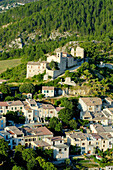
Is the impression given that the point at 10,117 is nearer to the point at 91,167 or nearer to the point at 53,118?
the point at 53,118

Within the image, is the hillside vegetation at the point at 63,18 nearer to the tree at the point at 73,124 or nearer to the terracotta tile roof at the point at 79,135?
the tree at the point at 73,124

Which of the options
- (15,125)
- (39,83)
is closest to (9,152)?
(15,125)

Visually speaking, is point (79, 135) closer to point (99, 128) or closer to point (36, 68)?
point (99, 128)

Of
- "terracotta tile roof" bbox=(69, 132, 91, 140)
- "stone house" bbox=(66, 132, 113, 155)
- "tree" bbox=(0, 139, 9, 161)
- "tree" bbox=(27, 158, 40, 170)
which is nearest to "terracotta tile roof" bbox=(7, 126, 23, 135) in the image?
"tree" bbox=(0, 139, 9, 161)

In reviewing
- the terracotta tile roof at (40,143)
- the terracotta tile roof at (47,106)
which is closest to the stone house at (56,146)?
the terracotta tile roof at (40,143)

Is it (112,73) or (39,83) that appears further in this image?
(112,73)

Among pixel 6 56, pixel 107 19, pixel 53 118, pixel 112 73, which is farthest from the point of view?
pixel 107 19
